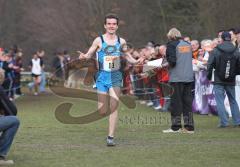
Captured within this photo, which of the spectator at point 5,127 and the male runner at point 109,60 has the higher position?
the male runner at point 109,60

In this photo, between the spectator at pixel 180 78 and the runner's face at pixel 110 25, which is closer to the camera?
the runner's face at pixel 110 25

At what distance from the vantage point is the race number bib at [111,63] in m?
11.2

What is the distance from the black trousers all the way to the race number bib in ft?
7.00

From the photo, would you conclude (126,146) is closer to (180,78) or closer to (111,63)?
(111,63)

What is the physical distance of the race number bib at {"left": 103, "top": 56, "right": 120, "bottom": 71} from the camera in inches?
441

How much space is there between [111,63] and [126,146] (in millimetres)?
1422

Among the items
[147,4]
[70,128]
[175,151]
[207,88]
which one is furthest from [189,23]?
[175,151]

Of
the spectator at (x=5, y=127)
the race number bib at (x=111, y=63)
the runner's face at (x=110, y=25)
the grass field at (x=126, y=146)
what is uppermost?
the runner's face at (x=110, y=25)

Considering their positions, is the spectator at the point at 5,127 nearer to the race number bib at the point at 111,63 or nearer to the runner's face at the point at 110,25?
the race number bib at the point at 111,63

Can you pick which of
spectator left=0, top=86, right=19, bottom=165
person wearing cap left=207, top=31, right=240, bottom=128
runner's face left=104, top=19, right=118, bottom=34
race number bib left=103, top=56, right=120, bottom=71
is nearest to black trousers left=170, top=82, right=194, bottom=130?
person wearing cap left=207, top=31, right=240, bottom=128

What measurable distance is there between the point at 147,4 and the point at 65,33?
25.0 feet

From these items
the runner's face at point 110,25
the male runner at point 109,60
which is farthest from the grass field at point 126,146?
the runner's face at point 110,25

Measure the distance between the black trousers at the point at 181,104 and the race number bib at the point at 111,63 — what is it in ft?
7.00

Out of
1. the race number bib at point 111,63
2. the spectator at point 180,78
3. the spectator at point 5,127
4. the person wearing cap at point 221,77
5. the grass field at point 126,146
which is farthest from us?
the person wearing cap at point 221,77
